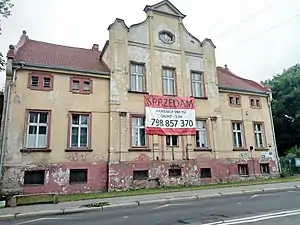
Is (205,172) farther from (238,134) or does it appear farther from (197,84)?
(197,84)

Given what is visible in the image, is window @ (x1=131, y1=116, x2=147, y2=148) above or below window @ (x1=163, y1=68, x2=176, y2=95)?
below

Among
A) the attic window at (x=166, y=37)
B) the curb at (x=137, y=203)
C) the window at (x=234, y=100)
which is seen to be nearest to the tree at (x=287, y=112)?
the window at (x=234, y=100)

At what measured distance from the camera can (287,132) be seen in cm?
3416

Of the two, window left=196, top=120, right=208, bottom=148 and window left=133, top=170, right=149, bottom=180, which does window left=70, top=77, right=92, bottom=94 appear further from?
window left=196, top=120, right=208, bottom=148

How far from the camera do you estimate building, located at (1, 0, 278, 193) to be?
16.1 meters

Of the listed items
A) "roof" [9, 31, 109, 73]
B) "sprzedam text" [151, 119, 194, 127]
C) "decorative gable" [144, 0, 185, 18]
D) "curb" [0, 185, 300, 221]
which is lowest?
"curb" [0, 185, 300, 221]

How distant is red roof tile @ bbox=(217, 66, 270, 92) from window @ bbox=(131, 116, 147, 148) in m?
7.89

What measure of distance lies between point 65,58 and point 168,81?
7.78 metres

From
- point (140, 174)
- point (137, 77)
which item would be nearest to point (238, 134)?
point (140, 174)

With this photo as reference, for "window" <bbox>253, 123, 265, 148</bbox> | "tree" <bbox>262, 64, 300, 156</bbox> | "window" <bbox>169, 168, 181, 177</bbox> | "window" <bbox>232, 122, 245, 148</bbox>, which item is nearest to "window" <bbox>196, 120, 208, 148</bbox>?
"window" <bbox>169, 168, 181, 177</bbox>

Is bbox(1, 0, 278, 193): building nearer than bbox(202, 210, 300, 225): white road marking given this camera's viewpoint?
No

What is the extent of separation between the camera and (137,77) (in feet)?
65.7

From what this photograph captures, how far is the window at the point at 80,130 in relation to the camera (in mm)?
17188

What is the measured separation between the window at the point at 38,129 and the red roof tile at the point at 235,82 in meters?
13.8
